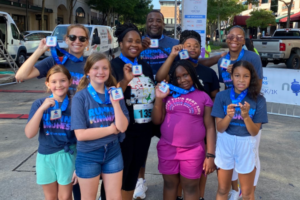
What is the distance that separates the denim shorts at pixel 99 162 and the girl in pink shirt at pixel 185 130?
0.52m

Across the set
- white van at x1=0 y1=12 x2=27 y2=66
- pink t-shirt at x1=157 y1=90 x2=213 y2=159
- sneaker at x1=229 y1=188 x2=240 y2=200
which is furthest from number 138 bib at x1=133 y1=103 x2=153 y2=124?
white van at x1=0 y1=12 x2=27 y2=66

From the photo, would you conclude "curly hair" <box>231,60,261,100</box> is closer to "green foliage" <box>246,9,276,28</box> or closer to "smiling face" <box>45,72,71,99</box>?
"smiling face" <box>45,72,71,99</box>

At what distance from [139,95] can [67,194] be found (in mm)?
1041

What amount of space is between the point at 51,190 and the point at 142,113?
100 cm

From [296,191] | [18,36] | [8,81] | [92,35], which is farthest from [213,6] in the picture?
[296,191]

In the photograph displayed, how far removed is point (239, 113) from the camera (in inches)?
97.5

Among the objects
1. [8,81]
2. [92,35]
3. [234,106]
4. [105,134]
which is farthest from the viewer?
[92,35]

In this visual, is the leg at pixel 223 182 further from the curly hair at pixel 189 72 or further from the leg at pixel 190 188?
the curly hair at pixel 189 72

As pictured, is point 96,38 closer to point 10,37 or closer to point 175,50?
point 10,37

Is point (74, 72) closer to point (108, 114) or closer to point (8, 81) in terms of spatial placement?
point (108, 114)

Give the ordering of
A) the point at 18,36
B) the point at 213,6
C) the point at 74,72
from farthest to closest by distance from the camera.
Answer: the point at 213,6 → the point at 18,36 → the point at 74,72

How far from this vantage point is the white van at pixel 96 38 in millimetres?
13282

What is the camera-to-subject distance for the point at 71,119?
86.6 inches

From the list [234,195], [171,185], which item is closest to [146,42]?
[171,185]
